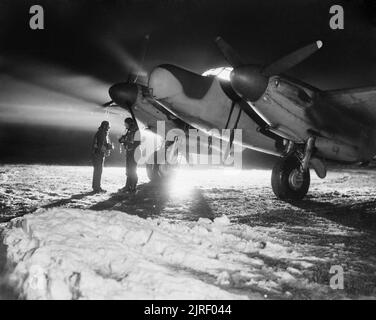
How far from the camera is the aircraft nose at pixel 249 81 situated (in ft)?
23.0

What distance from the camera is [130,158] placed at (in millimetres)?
9578

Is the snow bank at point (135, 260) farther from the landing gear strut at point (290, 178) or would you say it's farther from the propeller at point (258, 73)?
the landing gear strut at point (290, 178)

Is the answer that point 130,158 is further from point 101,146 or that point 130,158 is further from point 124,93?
point 124,93

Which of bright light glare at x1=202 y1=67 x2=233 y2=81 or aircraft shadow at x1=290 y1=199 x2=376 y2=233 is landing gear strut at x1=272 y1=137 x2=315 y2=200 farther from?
bright light glare at x1=202 y1=67 x2=233 y2=81

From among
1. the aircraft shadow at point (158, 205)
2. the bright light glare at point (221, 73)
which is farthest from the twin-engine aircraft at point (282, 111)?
the aircraft shadow at point (158, 205)

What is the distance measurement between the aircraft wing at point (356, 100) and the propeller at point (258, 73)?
1348 millimetres

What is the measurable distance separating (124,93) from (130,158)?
88.9 inches

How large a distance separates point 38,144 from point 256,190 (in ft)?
87.4

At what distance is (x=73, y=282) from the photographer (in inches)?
111

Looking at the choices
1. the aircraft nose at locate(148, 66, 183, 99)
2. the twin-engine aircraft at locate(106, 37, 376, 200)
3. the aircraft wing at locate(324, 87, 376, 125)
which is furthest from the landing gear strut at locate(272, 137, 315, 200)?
the aircraft nose at locate(148, 66, 183, 99)

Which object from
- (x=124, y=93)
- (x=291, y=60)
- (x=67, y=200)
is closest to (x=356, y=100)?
(x=291, y=60)
